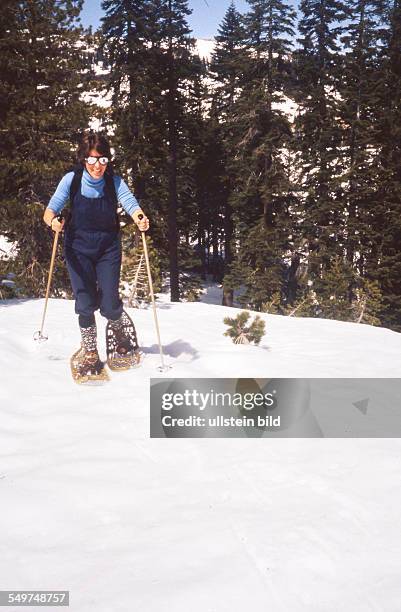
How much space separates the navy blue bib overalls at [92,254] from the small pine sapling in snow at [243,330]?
1.99 m

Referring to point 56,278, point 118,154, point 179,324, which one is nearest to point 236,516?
point 179,324

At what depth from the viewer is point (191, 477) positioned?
10.3ft

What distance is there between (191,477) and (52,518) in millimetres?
950

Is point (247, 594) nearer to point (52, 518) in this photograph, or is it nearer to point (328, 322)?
point (52, 518)

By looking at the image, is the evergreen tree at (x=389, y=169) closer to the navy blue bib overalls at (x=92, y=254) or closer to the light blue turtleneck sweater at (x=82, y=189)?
the navy blue bib overalls at (x=92, y=254)

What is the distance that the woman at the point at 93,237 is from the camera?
15.6ft

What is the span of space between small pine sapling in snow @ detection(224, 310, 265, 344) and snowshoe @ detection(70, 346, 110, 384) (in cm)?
210

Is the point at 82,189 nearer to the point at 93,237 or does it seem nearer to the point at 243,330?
the point at 93,237

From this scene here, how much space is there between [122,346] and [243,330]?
2014 millimetres

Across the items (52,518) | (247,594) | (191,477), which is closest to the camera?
(247,594)
